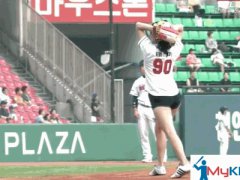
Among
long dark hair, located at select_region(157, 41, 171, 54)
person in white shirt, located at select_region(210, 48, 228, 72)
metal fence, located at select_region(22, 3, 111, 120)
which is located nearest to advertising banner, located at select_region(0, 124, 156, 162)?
metal fence, located at select_region(22, 3, 111, 120)

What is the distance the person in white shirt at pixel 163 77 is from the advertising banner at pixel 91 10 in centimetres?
1664

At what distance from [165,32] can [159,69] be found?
1.77ft

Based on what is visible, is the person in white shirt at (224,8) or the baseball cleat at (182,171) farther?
the person in white shirt at (224,8)

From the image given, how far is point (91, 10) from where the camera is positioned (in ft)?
98.3

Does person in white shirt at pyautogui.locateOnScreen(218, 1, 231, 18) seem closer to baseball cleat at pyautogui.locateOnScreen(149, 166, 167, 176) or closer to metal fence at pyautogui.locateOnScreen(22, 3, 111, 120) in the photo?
metal fence at pyautogui.locateOnScreen(22, 3, 111, 120)

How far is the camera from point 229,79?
1191 inches

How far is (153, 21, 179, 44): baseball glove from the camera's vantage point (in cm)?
1269

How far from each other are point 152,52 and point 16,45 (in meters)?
16.8

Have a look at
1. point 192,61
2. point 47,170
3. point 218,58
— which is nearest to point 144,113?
point 47,170

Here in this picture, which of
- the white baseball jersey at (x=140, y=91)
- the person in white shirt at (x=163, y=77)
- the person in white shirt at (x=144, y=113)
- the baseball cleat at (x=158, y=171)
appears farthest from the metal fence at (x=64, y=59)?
the person in white shirt at (x=163, y=77)

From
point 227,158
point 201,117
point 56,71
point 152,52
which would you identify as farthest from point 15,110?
point 227,158

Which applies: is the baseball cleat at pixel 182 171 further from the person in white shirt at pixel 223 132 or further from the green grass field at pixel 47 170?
the person in white shirt at pixel 223 132

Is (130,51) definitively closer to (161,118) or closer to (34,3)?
(34,3)

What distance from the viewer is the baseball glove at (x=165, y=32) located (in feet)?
41.6
